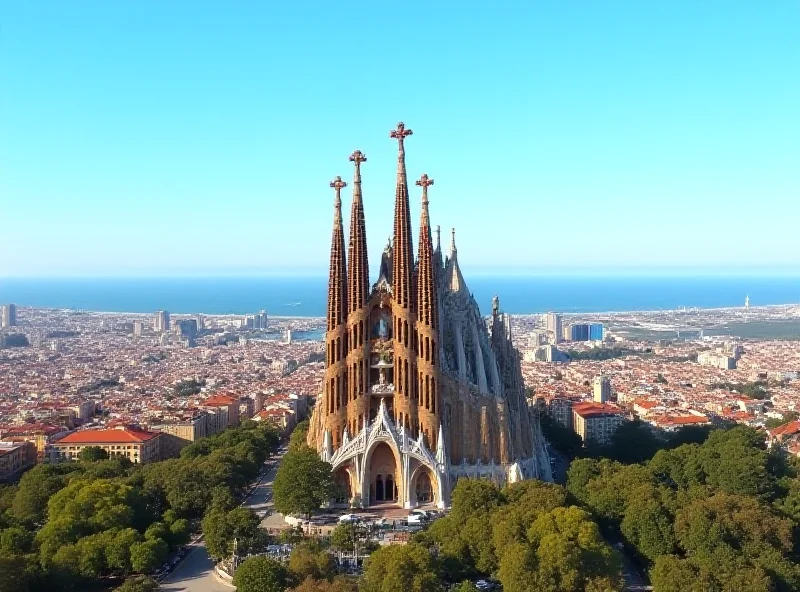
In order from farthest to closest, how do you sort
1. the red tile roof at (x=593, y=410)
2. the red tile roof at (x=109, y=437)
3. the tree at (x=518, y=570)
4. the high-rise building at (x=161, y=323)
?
the high-rise building at (x=161, y=323) < the red tile roof at (x=593, y=410) < the red tile roof at (x=109, y=437) < the tree at (x=518, y=570)

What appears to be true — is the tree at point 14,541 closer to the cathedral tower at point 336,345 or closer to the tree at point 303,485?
the tree at point 303,485

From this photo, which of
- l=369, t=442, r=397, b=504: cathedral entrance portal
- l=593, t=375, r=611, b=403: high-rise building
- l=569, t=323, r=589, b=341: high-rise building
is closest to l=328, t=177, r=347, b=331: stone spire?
l=369, t=442, r=397, b=504: cathedral entrance portal

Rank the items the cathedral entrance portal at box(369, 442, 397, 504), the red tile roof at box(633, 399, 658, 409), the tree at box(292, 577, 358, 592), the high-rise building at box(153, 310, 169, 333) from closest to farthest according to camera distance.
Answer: the tree at box(292, 577, 358, 592) < the cathedral entrance portal at box(369, 442, 397, 504) < the red tile roof at box(633, 399, 658, 409) < the high-rise building at box(153, 310, 169, 333)

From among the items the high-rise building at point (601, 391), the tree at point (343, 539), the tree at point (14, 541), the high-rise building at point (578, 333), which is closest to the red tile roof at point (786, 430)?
A: the high-rise building at point (601, 391)

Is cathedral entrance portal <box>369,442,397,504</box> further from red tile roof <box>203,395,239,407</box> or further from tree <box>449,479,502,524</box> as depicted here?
red tile roof <box>203,395,239,407</box>

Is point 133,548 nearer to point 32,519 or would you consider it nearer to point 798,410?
point 32,519

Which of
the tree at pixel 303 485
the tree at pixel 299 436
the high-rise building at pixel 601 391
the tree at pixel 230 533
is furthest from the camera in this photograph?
the high-rise building at pixel 601 391

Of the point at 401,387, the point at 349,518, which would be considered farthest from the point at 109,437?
the point at 401,387
